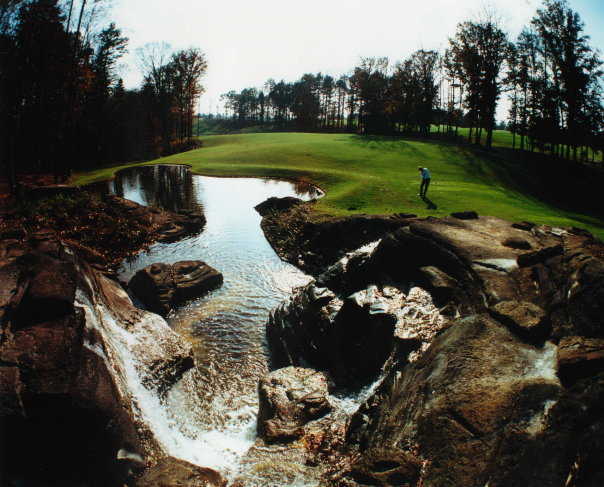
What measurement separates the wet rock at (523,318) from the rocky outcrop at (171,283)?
11.1 metres

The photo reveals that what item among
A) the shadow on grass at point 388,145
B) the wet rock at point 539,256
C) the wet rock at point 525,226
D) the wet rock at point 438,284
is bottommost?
the wet rock at point 438,284

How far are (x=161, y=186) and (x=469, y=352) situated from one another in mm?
29198

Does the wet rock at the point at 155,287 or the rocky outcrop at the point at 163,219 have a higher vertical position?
the rocky outcrop at the point at 163,219

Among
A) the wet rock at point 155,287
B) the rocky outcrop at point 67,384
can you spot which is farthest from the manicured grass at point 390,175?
the rocky outcrop at point 67,384

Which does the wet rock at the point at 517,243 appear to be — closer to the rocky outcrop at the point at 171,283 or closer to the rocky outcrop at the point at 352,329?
the rocky outcrop at the point at 352,329

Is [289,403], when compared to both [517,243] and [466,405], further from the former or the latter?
[517,243]

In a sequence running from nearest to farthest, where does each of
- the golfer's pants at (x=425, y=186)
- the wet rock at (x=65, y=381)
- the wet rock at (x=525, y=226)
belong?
the wet rock at (x=65, y=381) → the wet rock at (x=525, y=226) → the golfer's pants at (x=425, y=186)

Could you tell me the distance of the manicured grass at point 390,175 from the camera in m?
21.8

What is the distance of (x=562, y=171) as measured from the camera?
140ft

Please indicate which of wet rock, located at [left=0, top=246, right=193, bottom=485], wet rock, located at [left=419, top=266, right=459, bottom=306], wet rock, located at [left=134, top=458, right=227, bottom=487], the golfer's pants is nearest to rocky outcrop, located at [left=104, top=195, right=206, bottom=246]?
wet rock, located at [left=0, top=246, right=193, bottom=485]

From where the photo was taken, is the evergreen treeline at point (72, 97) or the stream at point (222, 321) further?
the evergreen treeline at point (72, 97)

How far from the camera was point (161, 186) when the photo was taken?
30.6m

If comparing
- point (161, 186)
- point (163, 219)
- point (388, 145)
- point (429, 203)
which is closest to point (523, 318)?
point (429, 203)

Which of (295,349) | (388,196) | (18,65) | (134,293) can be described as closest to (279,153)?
(388,196)
